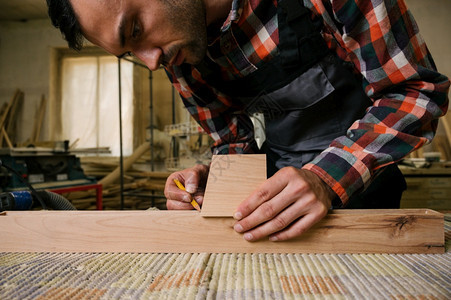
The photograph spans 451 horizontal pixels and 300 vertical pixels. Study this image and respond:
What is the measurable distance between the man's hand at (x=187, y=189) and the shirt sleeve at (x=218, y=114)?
267 mm

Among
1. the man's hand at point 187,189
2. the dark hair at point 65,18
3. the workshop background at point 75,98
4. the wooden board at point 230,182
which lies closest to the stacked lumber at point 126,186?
the workshop background at point 75,98

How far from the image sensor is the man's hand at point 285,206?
2.02ft

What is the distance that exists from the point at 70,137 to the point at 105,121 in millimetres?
627

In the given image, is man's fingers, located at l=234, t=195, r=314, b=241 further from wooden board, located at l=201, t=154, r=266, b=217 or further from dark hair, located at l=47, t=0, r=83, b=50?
dark hair, located at l=47, t=0, r=83, b=50

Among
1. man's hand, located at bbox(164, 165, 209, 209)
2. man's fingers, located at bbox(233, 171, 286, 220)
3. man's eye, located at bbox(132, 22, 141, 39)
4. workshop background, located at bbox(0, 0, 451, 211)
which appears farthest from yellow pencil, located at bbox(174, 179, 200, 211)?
workshop background, located at bbox(0, 0, 451, 211)

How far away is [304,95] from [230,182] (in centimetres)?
41

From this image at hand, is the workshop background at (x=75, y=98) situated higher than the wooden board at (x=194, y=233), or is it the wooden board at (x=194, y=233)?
the workshop background at (x=75, y=98)

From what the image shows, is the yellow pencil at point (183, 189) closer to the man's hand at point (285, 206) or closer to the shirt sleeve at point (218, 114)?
the man's hand at point (285, 206)

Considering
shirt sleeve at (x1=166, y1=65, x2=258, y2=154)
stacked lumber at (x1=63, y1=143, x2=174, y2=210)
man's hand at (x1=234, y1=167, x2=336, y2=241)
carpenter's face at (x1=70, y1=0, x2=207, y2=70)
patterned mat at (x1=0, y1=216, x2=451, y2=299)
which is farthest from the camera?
stacked lumber at (x1=63, y1=143, x2=174, y2=210)

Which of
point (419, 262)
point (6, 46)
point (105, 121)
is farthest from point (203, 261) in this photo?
point (6, 46)

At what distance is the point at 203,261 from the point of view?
0.61m

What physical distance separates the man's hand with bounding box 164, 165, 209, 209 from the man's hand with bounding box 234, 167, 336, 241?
0.28 metres

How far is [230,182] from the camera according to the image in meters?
0.72

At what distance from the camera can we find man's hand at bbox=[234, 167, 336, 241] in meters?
0.62
